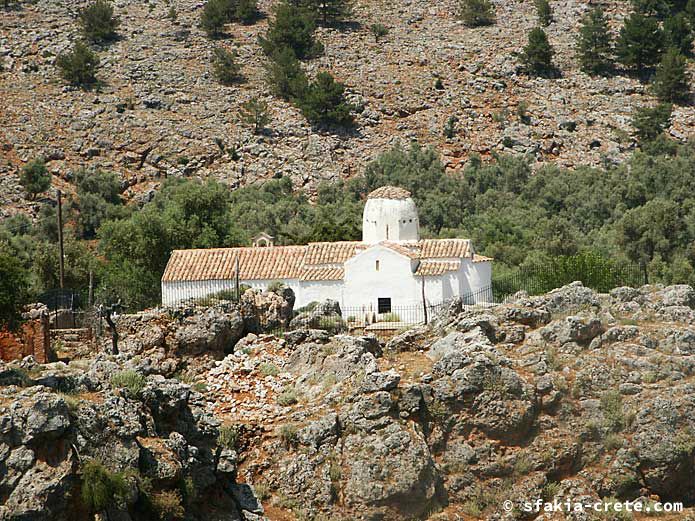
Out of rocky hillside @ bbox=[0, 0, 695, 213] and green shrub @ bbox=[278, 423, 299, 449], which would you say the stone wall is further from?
rocky hillside @ bbox=[0, 0, 695, 213]

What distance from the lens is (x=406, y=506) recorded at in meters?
31.8

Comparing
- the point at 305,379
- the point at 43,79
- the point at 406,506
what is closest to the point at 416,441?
the point at 406,506

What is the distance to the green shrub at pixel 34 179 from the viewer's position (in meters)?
76.2

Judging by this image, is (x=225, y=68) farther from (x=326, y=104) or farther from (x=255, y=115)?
(x=326, y=104)

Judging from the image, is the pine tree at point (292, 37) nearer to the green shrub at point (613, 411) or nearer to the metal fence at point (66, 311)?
the metal fence at point (66, 311)

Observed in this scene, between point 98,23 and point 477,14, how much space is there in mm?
27142

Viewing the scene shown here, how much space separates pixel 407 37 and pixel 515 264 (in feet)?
147

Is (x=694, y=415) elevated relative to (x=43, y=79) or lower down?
elevated

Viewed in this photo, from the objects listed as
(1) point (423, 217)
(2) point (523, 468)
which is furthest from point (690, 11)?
(2) point (523, 468)

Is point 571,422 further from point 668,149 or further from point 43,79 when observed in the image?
point 43,79

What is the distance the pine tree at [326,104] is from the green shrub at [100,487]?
6457cm

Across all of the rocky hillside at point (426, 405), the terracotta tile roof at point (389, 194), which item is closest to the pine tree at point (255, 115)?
the terracotta tile roof at point (389, 194)

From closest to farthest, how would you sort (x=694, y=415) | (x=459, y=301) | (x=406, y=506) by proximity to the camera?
(x=406, y=506)
(x=694, y=415)
(x=459, y=301)

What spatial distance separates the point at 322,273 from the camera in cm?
4488
